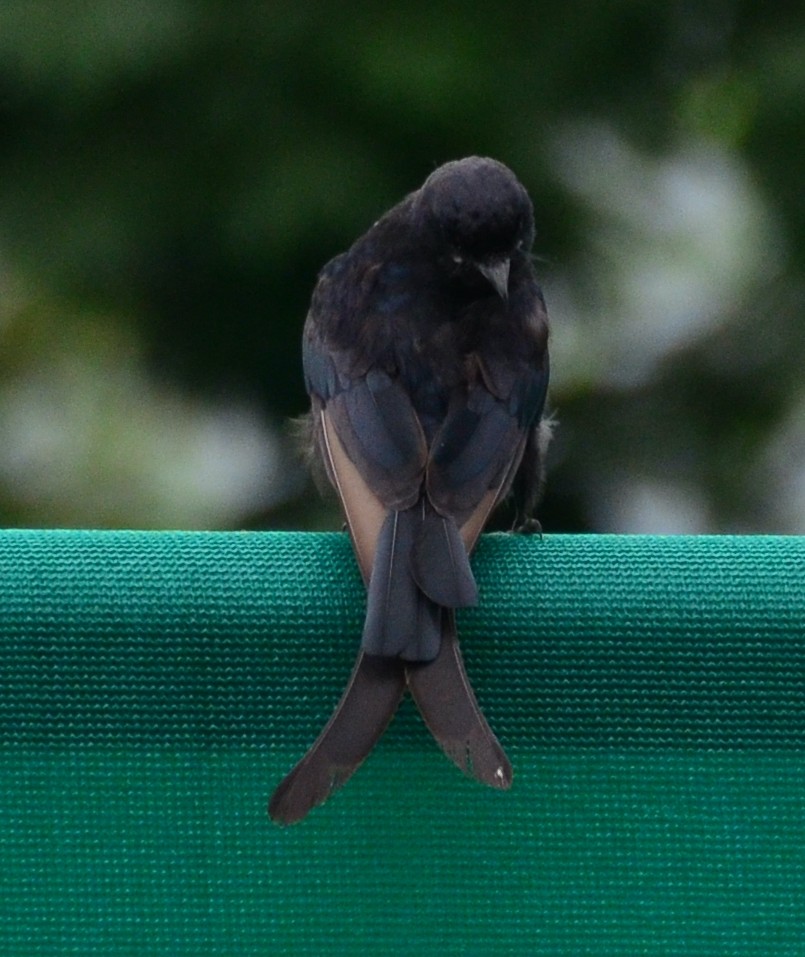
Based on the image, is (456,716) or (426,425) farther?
(426,425)

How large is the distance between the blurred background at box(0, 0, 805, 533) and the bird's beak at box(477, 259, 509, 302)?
2556mm

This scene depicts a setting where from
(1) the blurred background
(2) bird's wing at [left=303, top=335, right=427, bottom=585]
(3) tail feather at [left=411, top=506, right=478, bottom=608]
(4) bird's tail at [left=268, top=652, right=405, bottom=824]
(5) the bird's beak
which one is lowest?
(1) the blurred background

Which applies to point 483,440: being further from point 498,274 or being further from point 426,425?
point 498,274

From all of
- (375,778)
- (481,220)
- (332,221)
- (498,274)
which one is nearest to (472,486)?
(498,274)

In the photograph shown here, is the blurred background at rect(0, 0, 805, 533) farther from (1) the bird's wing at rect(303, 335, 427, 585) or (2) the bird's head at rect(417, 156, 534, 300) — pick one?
(1) the bird's wing at rect(303, 335, 427, 585)

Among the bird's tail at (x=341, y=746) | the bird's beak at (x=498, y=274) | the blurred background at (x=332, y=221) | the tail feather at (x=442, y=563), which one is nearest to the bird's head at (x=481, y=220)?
the bird's beak at (x=498, y=274)

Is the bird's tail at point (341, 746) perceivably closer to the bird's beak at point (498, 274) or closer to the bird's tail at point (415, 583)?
the bird's tail at point (415, 583)

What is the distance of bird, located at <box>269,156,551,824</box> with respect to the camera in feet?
8.81

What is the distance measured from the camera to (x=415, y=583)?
10.2 feet

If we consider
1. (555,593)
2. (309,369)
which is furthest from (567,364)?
(555,593)

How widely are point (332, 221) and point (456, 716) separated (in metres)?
4.45

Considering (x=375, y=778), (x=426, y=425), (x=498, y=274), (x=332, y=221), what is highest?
(x=375, y=778)

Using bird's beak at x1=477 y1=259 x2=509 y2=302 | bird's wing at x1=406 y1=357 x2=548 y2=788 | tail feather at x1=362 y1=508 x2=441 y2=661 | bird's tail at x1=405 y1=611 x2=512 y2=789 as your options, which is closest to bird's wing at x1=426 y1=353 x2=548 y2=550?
bird's wing at x1=406 y1=357 x2=548 y2=788

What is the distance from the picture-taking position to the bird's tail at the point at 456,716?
2586 millimetres
